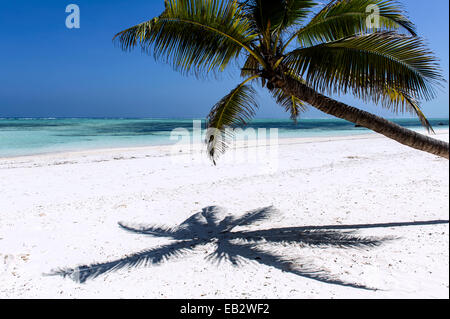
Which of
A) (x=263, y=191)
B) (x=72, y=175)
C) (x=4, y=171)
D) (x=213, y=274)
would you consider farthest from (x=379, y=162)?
(x=4, y=171)

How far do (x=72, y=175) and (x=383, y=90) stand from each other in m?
8.14

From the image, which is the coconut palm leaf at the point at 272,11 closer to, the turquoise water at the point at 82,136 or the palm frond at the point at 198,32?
the palm frond at the point at 198,32

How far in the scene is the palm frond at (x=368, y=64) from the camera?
11.4 feet

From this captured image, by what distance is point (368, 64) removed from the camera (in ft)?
11.7

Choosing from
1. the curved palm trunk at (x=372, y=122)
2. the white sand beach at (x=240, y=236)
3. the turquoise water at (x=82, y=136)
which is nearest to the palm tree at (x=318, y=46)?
the curved palm trunk at (x=372, y=122)

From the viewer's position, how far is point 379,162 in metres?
10.0

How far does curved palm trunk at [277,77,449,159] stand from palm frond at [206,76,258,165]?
136cm

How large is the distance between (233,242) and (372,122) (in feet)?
7.27

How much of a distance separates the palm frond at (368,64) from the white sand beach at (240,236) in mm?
1884

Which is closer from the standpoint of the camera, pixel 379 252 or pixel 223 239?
pixel 379 252

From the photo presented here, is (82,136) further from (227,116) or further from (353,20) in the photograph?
(353,20)

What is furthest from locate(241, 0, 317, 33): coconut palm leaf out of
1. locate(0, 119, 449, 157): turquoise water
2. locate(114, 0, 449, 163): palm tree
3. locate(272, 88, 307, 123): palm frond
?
locate(0, 119, 449, 157): turquoise water
